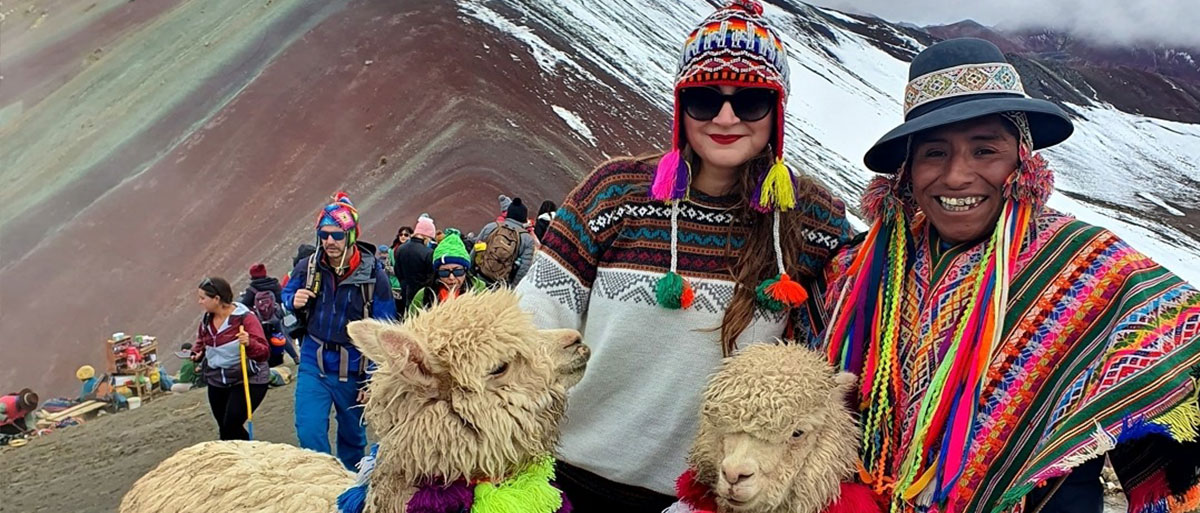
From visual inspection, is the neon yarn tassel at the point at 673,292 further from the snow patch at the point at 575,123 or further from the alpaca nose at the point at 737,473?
the snow patch at the point at 575,123

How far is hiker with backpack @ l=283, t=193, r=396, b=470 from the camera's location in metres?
4.36

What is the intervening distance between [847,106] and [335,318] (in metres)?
26.0

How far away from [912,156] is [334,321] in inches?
142

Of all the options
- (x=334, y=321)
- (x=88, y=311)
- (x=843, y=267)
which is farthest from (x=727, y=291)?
(x=88, y=311)

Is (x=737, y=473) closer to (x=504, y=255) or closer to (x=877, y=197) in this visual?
(x=877, y=197)

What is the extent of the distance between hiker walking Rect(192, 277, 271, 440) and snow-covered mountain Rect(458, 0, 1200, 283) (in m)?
11.6

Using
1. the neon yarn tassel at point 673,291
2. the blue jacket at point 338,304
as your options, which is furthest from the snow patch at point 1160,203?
the neon yarn tassel at point 673,291

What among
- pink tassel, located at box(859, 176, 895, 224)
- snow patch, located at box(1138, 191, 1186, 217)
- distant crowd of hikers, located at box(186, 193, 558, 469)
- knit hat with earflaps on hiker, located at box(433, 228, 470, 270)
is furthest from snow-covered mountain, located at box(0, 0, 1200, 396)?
pink tassel, located at box(859, 176, 895, 224)

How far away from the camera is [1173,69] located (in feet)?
114

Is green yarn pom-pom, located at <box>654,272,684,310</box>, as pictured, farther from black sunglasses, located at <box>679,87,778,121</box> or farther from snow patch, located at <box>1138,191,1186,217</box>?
snow patch, located at <box>1138,191,1186,217</box>

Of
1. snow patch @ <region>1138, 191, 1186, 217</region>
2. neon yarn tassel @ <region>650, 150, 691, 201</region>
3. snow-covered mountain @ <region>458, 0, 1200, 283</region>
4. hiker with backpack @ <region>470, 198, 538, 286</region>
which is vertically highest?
neon yarn tassel @ <region>650, 150, 691, 201</region>

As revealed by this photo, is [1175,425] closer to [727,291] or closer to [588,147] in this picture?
[727,291]

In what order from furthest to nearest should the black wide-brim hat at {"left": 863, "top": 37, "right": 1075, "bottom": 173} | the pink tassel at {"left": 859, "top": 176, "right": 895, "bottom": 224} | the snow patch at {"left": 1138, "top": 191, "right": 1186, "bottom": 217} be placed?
the snow patch at {"left": 1138, "top": 191, "right": 1186, "bottom": 217} → the pink tassel at {"left": 859, "top": 176, "right": 895, "bottom": 224} → the black wide-brim hat at {"left": 863, "top": 37, "right": 1075, "bottom": 173}

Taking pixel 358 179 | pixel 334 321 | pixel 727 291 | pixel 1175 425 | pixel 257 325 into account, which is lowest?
pixel 358 179
